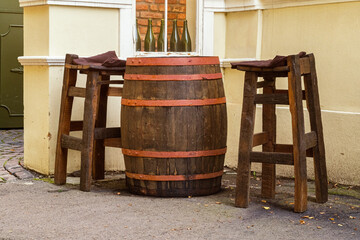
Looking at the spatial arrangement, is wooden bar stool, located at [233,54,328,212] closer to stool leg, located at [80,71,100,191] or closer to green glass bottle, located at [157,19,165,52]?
stool leg, located at [80,71,100,191]

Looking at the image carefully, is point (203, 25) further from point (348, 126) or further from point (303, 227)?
point (303, 227)

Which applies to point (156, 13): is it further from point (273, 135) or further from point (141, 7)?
point (273, 135)

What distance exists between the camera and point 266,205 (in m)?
4.43

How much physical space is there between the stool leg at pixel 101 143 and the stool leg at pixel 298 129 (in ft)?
5.62

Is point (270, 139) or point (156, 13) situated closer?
point (270, 139)

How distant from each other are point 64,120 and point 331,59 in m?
2.14

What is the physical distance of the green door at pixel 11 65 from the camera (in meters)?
8.22

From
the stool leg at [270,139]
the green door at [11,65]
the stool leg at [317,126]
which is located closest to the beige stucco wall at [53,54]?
the stool leg at [270,139]

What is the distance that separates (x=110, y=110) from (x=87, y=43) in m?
0.60

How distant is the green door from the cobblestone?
0.72 ft

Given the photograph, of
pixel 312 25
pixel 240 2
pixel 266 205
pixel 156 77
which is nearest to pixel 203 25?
pixel 240 2

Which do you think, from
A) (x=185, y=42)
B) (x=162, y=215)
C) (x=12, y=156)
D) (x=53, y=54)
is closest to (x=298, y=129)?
(x=162, y=215)

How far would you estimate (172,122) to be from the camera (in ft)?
14.7

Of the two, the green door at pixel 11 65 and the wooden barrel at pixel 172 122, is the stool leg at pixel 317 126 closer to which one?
the wooden barrel at pixel 172 122
